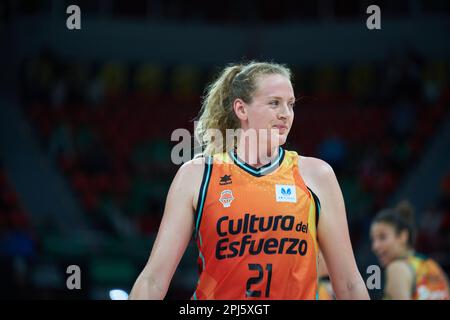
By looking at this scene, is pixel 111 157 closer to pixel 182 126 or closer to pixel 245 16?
pixel 182 126

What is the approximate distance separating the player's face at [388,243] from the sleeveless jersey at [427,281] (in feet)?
0.36

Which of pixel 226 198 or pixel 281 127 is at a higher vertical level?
pixel 281 127

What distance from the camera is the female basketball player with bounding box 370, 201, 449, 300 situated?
17.7 ft

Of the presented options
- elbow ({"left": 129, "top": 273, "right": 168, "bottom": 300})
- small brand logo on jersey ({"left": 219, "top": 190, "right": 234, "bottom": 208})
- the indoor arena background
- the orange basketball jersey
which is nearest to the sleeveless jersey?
the orange basketball jersey

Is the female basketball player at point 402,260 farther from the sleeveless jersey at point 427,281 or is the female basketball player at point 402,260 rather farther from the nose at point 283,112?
the nose at point 283,112

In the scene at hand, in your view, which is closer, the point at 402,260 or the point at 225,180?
the point at 225,180

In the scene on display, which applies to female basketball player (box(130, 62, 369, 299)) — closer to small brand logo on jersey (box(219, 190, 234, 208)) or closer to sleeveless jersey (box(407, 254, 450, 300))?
small brand logo on jersey (box(219, 190, 234, 208))

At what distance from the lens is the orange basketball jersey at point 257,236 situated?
3.16m

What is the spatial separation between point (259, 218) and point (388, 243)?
266 cm

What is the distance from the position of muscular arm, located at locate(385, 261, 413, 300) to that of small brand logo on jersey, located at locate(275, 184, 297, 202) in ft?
7.56

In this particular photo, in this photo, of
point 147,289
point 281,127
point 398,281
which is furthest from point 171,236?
point 398,281

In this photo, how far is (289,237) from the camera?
10.5 feet

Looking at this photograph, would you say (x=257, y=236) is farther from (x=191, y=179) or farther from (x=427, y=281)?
(x=427, y=281)

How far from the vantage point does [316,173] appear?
11.1ft
